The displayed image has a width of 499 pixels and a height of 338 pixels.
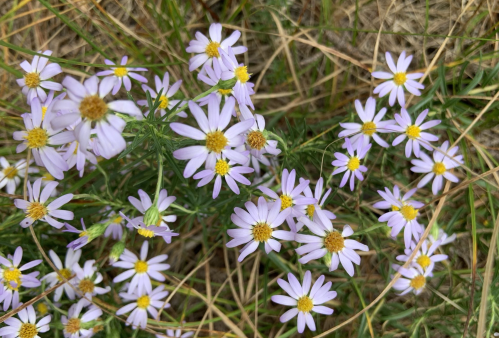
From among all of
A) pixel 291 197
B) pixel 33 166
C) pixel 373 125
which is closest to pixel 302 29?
pixel 373 125

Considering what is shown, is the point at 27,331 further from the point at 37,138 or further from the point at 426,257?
the point at 426,257

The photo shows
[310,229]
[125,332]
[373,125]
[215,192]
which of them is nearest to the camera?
[215,192]

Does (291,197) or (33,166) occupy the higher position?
(33,166)

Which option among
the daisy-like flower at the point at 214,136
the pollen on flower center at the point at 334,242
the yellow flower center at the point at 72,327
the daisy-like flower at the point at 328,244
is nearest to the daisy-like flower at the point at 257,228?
the daisy-like flower at the point at 328,244

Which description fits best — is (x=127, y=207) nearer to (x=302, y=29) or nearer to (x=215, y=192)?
(x=215, y=192)

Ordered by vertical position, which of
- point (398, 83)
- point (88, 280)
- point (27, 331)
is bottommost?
point (27, 331)

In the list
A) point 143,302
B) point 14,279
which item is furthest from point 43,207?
point 143,302

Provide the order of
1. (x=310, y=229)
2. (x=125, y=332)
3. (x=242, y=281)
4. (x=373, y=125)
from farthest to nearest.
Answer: (x=242, y=281), (x=125, y=332), (x=373, y=125), (x=310, y=229)
